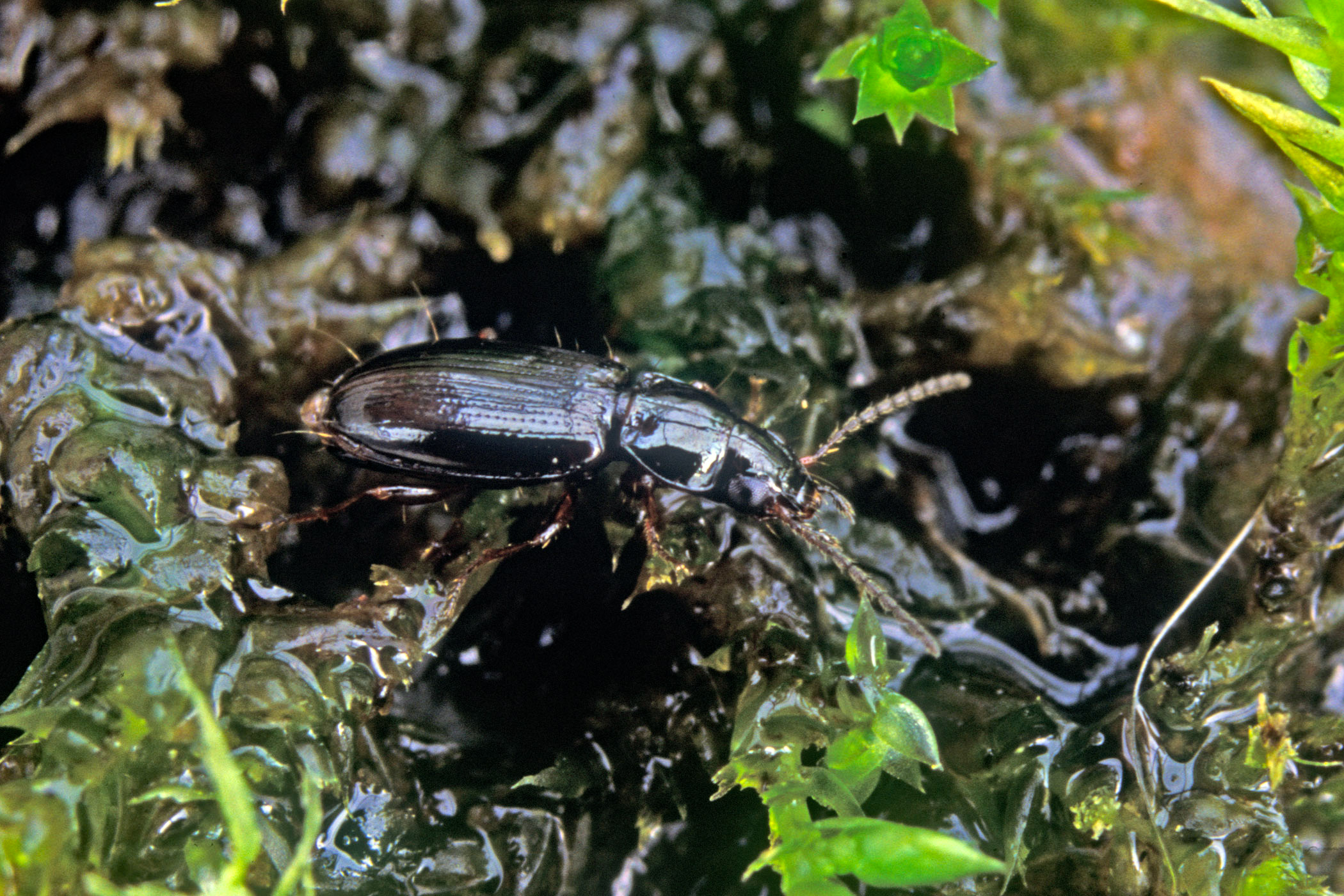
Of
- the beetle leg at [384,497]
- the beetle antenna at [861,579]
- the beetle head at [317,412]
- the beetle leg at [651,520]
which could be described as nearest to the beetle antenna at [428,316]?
the beetle head at [317,412]

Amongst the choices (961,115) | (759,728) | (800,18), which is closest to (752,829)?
(759,728)

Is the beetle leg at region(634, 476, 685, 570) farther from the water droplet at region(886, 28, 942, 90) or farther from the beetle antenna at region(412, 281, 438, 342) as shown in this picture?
the water droplet at region(886, 28, 942, 90)

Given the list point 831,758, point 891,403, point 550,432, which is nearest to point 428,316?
point 550,432

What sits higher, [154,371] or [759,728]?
[154,371]

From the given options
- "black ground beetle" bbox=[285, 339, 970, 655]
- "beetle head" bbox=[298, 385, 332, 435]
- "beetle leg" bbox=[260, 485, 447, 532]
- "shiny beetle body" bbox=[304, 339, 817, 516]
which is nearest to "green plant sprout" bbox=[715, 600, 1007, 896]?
"black ground beetle" bbox=[285, 339, 970, 655]

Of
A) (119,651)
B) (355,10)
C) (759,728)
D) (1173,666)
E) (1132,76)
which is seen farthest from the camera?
(1132,76)

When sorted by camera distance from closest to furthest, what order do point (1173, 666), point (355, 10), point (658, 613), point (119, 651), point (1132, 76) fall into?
point (119, 651) → point (1173, 666) → point (658, 613) → point (355, 10) → point (1132, 76)

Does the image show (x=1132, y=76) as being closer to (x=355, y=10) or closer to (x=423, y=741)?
(x=355, y=10)

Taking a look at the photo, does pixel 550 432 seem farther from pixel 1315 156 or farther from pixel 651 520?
pixel 1315 156
